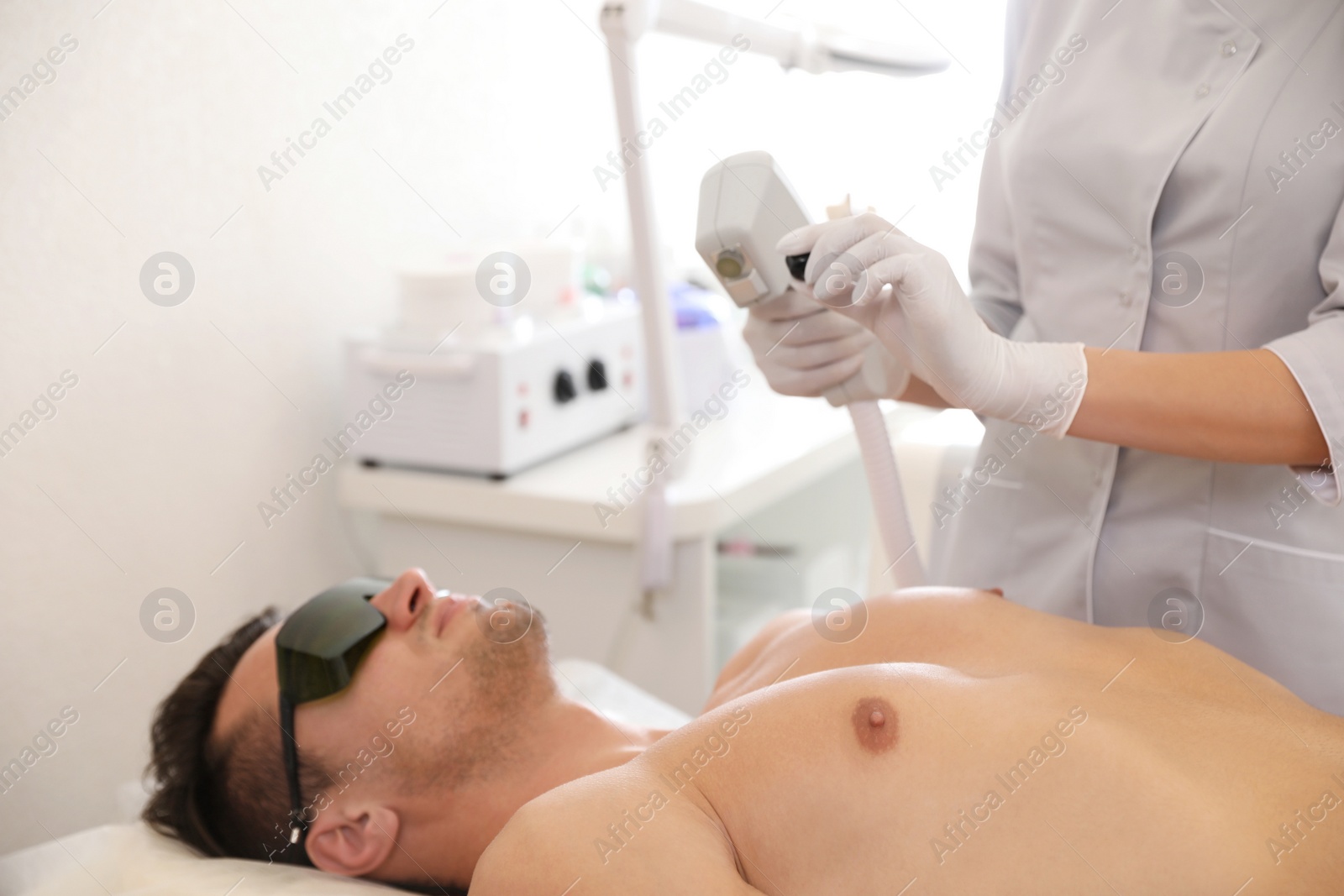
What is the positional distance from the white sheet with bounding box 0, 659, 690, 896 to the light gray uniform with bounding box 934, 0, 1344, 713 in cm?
85

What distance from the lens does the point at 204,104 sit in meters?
1.63

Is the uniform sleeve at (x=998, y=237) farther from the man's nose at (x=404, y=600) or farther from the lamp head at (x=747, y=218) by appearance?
the man's nose at (x=404, y=600)

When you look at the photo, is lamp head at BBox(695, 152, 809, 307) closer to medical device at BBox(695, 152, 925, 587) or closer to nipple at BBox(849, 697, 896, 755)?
medical device at BBox(695, 152, 925, 587)

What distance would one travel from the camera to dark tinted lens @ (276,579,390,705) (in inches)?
44.2

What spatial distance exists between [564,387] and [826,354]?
85cm

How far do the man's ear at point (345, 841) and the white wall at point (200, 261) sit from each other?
0.61 m

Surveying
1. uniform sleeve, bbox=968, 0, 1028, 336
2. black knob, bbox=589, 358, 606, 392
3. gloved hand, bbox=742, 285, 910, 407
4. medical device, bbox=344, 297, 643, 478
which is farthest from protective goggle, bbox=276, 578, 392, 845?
black knob, bbox=589, 358, 606, 392

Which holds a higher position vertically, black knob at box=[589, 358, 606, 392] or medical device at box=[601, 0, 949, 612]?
medical device at box=[601, 0, 949, 612]

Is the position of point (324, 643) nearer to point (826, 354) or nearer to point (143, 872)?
point (143, 872)

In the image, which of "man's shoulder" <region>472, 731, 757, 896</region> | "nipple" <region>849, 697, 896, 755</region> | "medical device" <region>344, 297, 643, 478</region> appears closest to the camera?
"man's shoulder" <region>472, 731, 757, 896</region>

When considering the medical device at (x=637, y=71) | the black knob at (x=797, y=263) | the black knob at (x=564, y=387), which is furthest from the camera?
the black knob at (x=564, y=387)

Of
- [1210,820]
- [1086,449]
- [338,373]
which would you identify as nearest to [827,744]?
[1210,820]

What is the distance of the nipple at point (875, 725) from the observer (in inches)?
34.8

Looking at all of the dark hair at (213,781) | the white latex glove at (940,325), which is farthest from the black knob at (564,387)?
the white latex glove at (940,325)
